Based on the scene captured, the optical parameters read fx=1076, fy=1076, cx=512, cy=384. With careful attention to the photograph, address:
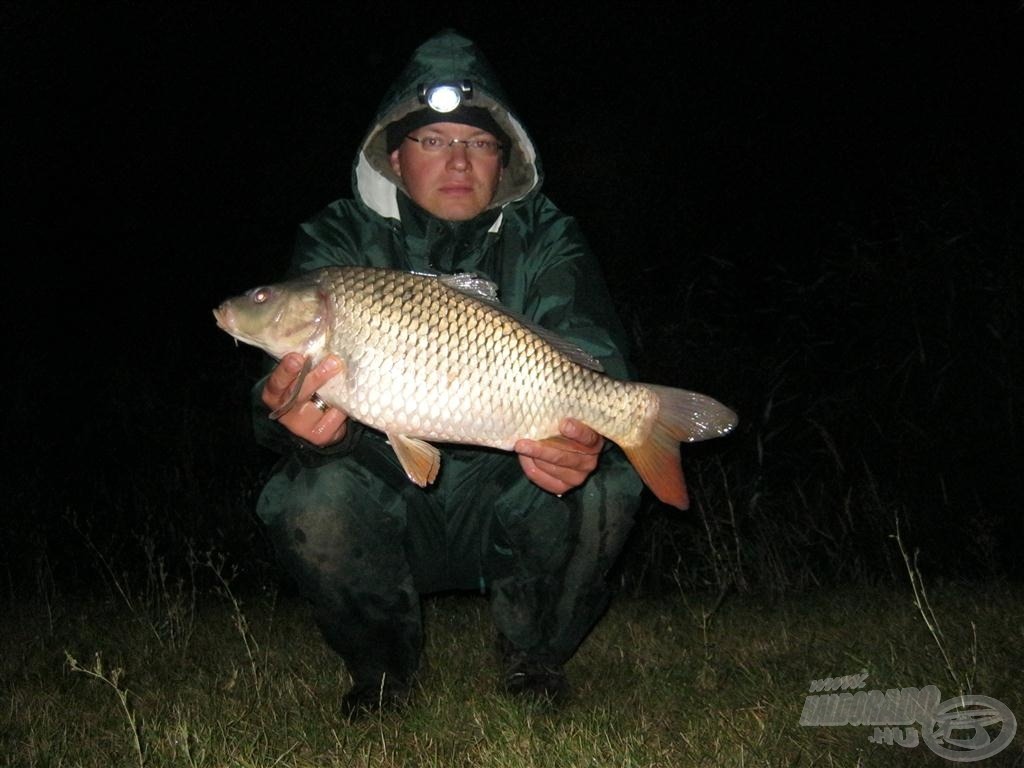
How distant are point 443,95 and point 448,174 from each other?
193mm

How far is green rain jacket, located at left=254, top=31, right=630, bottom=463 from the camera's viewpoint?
2340 millimetres

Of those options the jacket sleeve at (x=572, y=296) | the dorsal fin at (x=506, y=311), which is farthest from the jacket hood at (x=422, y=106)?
the dorsal fin at (x=506, y=311)

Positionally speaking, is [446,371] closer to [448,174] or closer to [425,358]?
[425,358]

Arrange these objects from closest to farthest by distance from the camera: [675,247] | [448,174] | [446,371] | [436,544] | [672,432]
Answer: [446,371]
[672,432]
[436,544]
[448,174]
[675,247]

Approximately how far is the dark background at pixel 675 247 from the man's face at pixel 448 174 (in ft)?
4.88

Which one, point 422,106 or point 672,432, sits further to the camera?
point 422,106

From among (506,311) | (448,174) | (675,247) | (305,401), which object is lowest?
(675,247)

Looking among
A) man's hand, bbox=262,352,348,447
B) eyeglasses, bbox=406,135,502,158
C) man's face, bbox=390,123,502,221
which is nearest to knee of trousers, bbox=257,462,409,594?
man's hand, bbox=262,352,348,447

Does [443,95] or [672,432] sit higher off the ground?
[443,95]

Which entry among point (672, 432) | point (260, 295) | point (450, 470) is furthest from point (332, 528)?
point (672, 432)

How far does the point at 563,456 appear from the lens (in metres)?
1.97

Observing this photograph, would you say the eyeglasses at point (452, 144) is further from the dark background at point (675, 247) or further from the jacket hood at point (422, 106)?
the dark background at point (675, 247)

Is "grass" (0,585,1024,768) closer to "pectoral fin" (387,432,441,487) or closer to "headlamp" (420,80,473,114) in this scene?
"pectoral fin" (387,432,441,487)

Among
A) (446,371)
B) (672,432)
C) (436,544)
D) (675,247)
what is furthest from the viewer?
(675,247)
